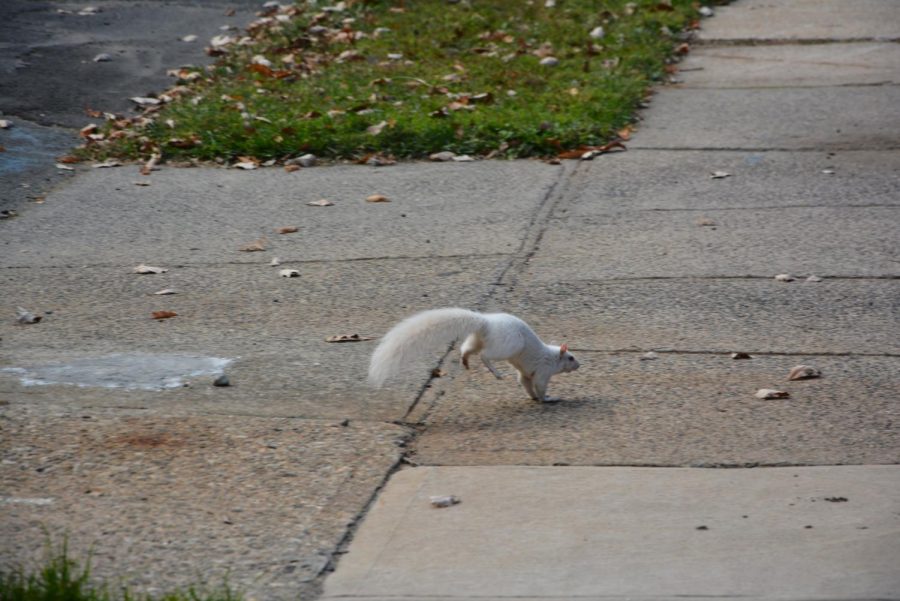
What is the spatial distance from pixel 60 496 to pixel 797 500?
2.39 meters

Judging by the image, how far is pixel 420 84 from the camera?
10383mm

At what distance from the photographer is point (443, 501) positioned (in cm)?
422

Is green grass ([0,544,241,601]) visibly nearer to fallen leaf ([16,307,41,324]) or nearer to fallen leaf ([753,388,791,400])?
fallen leaf ([753,388,791,400])

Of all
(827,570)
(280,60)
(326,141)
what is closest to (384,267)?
(326,141)

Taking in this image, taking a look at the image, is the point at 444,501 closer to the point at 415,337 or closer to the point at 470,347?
the point at 415,337

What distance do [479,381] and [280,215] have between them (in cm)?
271

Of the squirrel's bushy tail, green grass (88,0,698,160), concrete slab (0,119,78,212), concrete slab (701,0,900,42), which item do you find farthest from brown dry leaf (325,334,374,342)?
concrete slab (701,0,900,42)

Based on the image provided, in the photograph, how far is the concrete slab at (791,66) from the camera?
35.1ft

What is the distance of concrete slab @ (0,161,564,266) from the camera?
7.14 m

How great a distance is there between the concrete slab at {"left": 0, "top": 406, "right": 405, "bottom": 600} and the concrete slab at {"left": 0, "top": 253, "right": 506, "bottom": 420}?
23cm

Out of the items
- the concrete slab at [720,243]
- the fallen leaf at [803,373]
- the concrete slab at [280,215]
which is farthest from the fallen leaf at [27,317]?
the fallen leaf at [803,373]

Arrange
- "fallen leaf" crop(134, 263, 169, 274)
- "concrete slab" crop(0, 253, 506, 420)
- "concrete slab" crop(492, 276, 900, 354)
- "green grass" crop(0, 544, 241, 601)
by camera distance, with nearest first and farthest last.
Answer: "green grass" crop(0, 544, 241, 601)
"concrete slab" crop(0, 253, 506, 420)
"concrete slab" crop(492, 276, 900, 354)
"fallen leaf" crop(134, 263, 169, 274)

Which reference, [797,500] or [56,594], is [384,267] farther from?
[56,594]

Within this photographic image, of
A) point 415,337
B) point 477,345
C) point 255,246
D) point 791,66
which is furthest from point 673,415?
point 791,66
